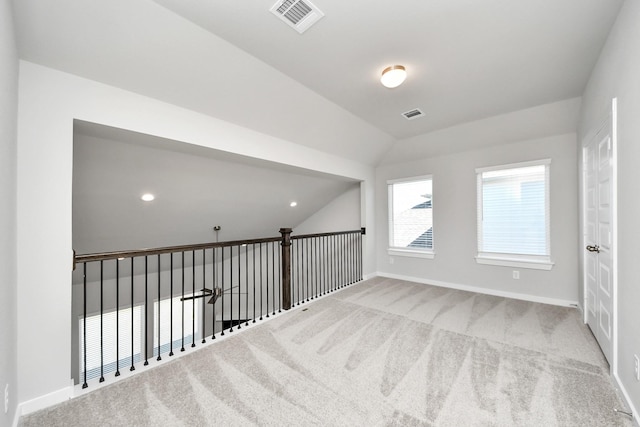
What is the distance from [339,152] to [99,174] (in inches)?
127

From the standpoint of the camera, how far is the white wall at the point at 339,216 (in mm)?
5746

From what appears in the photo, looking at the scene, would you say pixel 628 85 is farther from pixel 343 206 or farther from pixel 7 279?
pixel 343 206

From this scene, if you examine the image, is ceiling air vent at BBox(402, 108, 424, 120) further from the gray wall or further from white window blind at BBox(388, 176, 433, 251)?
the gray wall

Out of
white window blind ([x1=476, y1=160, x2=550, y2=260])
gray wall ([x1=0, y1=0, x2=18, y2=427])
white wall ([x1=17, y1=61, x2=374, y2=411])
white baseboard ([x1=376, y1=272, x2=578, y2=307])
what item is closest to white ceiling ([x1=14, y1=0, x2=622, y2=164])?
white wall ([x1=17, y1=61, x2=374, y2=411])

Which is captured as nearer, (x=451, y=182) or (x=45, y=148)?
(x=45, y=148)

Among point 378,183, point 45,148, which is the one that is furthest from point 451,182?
point 45,148

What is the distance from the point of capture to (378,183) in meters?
5.38

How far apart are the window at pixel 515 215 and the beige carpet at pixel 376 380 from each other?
1019mm

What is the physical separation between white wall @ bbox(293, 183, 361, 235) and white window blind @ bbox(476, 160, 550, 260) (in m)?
2.36

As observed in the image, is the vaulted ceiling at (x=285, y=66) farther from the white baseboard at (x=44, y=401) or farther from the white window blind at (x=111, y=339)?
the white window blind at (x=111, y=339)

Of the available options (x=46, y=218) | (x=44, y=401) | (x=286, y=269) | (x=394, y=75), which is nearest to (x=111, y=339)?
(x=44, y=401)

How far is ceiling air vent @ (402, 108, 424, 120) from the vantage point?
353 cm

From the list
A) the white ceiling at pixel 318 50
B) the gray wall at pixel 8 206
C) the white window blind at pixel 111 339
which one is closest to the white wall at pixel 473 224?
the white ceiling at pixel 318 50

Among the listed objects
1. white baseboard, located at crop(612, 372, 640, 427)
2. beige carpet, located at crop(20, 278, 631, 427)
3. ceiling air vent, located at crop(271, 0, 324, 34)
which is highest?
ceiling air vent, located at crop(271, 0, 324, 34)
